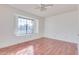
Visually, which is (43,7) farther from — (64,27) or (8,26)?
(8,26)

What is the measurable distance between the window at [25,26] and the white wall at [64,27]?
0.21m

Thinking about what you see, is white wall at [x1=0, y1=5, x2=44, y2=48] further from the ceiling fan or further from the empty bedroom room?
the ceiling fan

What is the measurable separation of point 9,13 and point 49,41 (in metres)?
0.71

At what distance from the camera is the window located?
5.21 ft

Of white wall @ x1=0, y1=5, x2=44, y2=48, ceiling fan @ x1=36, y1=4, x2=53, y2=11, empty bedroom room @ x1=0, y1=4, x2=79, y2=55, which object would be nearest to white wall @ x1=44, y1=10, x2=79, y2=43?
empty bedroom room @ x1=0, y1=4, x2=79, y2=55

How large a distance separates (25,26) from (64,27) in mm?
583

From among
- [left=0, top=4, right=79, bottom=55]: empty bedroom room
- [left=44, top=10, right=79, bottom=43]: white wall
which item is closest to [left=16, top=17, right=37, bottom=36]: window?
[left=0, top=4, right=79, bottom=55]: empty bedroom room

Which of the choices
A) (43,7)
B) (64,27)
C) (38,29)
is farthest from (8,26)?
(64,27)

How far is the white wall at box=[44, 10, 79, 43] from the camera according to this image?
61.7 inches

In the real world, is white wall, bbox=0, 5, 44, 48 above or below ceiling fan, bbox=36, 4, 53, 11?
below

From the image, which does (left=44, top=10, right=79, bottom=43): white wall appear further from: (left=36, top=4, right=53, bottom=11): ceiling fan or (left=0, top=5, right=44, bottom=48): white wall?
(left=0, top=5, right=44, bottom=48): white wall

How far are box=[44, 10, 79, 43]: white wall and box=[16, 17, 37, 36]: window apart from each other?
21cm

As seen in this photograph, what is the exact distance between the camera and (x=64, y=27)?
1.61m
